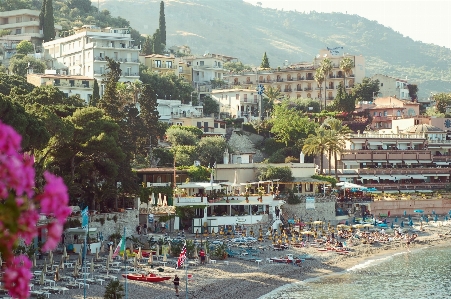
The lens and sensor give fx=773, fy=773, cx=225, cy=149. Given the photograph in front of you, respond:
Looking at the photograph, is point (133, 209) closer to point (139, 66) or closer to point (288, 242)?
point (288, 242)

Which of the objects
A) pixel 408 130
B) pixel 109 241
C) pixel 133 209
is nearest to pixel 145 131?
pixel 133 209

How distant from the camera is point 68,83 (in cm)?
9731

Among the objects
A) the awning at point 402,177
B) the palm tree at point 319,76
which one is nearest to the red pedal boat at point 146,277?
the awning at point 402,177

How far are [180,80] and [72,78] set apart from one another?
76.0 ft

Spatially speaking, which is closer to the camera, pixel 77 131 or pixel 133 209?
pixel 77 131

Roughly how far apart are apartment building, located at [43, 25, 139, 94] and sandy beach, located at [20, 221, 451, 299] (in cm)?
5277

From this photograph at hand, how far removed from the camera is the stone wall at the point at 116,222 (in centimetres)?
5300

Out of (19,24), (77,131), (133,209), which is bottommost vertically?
(133,209)

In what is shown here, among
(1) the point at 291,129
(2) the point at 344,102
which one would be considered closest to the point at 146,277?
(1) the point at 291,129

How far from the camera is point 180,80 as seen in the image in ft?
387

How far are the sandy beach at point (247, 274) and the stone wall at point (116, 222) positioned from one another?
5766 millimetres

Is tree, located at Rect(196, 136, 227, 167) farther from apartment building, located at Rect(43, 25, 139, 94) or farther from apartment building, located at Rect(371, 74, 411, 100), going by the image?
apartment building, located at Rect(371, 74, 411, 100)

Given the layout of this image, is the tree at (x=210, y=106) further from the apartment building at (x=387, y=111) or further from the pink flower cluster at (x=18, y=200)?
the pink flower cluster at (x=18, y=200)

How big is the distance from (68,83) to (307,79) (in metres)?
47.2
